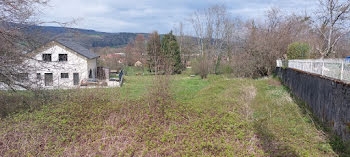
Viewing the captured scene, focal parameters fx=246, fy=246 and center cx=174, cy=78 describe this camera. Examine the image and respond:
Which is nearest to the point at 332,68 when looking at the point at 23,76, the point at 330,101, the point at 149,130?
the point at 330,101

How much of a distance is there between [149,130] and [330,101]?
419cm

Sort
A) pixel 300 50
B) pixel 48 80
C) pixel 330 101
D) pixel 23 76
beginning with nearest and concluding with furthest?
pixel 330 101 < pixel 23 76 < pixel 48 80 < pixel 300 50

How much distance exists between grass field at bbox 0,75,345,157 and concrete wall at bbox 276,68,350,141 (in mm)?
356

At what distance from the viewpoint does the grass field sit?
466cm

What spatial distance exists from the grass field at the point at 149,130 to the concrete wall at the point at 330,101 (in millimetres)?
356

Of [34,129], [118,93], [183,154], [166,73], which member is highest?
[166,73]

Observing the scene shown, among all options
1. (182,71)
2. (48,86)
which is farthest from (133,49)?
(48,86)

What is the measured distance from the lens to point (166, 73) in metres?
6.73

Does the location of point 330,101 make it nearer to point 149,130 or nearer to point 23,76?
point 149,130

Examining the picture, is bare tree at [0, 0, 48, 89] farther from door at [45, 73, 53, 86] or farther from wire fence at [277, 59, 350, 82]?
wire fence at [277, 59, 350, 82]

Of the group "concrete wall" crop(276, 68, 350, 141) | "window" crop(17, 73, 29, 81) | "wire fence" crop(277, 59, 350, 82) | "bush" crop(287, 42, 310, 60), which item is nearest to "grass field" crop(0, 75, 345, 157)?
"concrete wall" crop(276, 68, 350, 141)

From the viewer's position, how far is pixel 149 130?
532 centimetres

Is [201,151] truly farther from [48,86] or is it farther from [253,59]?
[253,59]

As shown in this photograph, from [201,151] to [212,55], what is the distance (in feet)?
120
